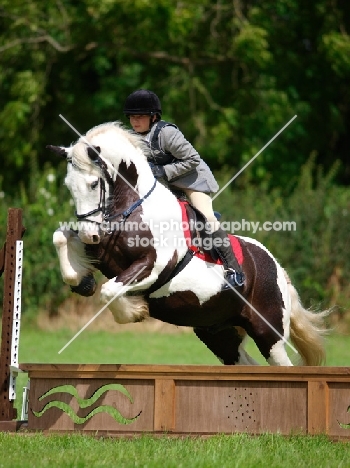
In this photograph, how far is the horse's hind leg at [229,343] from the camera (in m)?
6.38

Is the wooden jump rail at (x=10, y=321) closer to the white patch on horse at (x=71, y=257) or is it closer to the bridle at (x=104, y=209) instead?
the white patch on horse at (x=71, y=257)

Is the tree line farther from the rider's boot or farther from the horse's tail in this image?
the rider's boot

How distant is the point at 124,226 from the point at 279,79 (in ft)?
48.9

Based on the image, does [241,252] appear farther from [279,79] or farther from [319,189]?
[279,79]

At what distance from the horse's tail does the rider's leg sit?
0.78 metres

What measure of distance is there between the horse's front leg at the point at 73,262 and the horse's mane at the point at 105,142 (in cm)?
47

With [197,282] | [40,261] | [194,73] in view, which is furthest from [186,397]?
[194,73]

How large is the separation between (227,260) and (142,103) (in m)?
1.30

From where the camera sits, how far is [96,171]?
517 cm

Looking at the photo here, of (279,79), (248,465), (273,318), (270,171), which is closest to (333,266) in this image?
(270,171)

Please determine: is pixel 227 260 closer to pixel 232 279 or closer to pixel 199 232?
pixel 232 279

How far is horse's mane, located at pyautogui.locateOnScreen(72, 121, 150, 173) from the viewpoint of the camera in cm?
512

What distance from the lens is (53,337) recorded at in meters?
13.0

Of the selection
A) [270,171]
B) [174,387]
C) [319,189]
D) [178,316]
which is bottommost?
[174,387]
